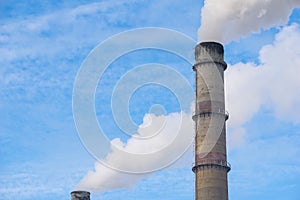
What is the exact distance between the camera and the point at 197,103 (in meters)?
40.6

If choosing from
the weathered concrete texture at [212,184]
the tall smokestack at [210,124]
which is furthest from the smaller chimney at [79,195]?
the weathered concrete texture at [212,184]

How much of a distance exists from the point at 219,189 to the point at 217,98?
23.6ft

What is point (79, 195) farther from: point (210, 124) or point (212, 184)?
point (210, 124)

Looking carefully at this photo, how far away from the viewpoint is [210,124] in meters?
39.6

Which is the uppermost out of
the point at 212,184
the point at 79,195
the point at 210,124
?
the point at 210,124

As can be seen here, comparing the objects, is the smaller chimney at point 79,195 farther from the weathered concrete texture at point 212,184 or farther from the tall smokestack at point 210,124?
the weathered concrete texture at point 212,184

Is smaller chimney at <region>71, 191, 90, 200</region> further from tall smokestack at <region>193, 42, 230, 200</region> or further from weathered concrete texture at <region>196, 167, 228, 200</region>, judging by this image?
weathered concrete texture at <region>196, 167, 228, 200</region>

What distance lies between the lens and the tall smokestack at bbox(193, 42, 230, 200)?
3853cm

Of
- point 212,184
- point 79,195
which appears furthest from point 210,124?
point 79,195

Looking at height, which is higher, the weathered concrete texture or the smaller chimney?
the smaller chimney

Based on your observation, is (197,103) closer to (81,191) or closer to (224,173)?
(224,173)

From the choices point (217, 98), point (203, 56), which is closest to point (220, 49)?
point (203, 56)

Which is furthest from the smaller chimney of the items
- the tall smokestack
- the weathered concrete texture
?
the weathered concrete texture

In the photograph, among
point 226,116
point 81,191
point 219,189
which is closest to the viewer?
point 219,189
